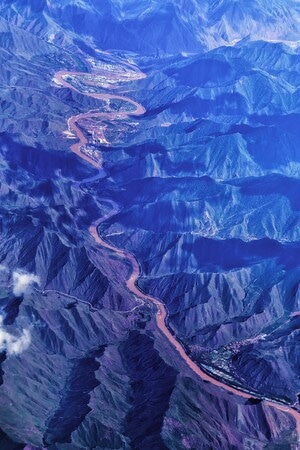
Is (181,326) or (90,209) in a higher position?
(181,326)

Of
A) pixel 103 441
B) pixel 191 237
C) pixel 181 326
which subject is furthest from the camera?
pixel 191 237

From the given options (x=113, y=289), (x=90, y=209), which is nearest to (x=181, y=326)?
(x=113, y=289)

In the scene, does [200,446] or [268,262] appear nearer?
[200,446]

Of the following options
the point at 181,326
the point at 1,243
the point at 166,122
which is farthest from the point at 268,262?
the point at 166,122

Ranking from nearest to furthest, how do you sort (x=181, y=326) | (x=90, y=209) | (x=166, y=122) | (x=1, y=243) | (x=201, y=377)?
(x=201, y=377), (x=181, y=326), (x=1, y=243), (x=90, y=209), (x=166, y=122)

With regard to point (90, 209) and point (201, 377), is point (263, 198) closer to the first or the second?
point (90, 209)

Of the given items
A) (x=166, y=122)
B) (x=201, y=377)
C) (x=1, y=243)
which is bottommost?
(x=166, y=122)
